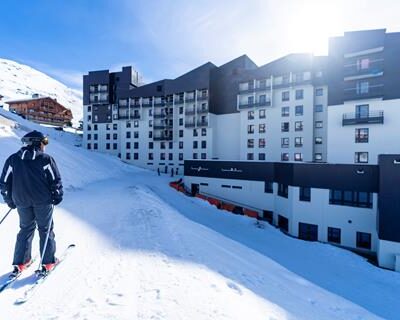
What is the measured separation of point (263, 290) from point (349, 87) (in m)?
26.6

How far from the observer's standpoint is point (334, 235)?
773 inches

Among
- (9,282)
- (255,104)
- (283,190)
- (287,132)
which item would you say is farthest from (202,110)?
(9,282)

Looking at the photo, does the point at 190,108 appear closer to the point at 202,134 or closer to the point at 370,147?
the point at 202,134

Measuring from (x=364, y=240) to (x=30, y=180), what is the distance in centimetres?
2194

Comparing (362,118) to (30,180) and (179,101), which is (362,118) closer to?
(30,180)

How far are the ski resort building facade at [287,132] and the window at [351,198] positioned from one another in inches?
3.1

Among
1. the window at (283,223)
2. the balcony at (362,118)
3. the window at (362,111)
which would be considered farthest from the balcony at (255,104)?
the window at (283,223)

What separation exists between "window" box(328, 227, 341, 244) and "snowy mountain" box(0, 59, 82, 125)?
440ft

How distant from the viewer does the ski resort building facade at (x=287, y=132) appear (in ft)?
62.1

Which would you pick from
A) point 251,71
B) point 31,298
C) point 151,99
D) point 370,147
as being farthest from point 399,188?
point 151,99

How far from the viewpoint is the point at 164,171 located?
4703 cm

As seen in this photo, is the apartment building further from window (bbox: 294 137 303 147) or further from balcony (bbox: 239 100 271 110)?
balcony (bbox: 239 100 271 110)

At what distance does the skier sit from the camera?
4.05 m

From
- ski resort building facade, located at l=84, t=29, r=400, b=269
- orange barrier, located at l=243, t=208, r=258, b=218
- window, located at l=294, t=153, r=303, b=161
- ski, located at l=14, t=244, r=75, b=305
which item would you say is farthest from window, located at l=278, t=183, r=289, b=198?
ski, located at l=14, t=244, r=75, b=305
